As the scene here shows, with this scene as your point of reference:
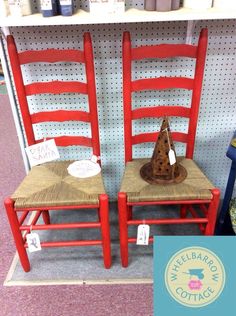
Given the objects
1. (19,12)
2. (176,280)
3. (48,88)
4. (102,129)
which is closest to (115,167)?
(102,129)

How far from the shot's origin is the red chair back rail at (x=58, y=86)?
123 centimetres

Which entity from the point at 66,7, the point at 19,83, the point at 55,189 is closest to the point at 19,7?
the point at 66,7

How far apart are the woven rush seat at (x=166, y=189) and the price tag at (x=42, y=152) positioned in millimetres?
387

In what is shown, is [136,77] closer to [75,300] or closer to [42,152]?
[42,152]

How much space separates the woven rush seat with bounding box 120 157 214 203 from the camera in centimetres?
118

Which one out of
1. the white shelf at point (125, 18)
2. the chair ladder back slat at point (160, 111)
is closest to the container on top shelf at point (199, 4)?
the white shelf at point (125, 18)

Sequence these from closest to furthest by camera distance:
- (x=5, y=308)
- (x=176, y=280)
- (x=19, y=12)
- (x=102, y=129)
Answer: (x=176, y=280) < (x=19, y=12) < (x=5, y=308) < (x=102, y=129)

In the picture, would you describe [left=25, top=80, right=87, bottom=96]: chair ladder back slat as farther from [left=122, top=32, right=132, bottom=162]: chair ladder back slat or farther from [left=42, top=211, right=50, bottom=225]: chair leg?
[left=42, top=211, right=50, bottom=225]: chair leg

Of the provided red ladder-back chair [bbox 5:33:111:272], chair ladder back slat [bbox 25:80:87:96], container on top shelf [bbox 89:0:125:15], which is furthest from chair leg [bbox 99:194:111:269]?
container on top shelf [bbox 89:0:125:15]

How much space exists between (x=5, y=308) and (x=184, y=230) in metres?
0.96

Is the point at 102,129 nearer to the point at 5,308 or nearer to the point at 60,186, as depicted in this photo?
the point at 60,186

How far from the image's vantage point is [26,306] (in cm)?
126

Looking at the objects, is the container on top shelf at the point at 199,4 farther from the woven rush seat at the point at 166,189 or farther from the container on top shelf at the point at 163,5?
the woven rush seat at the point at 166,189

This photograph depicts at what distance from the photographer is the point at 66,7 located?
3.64 feet
